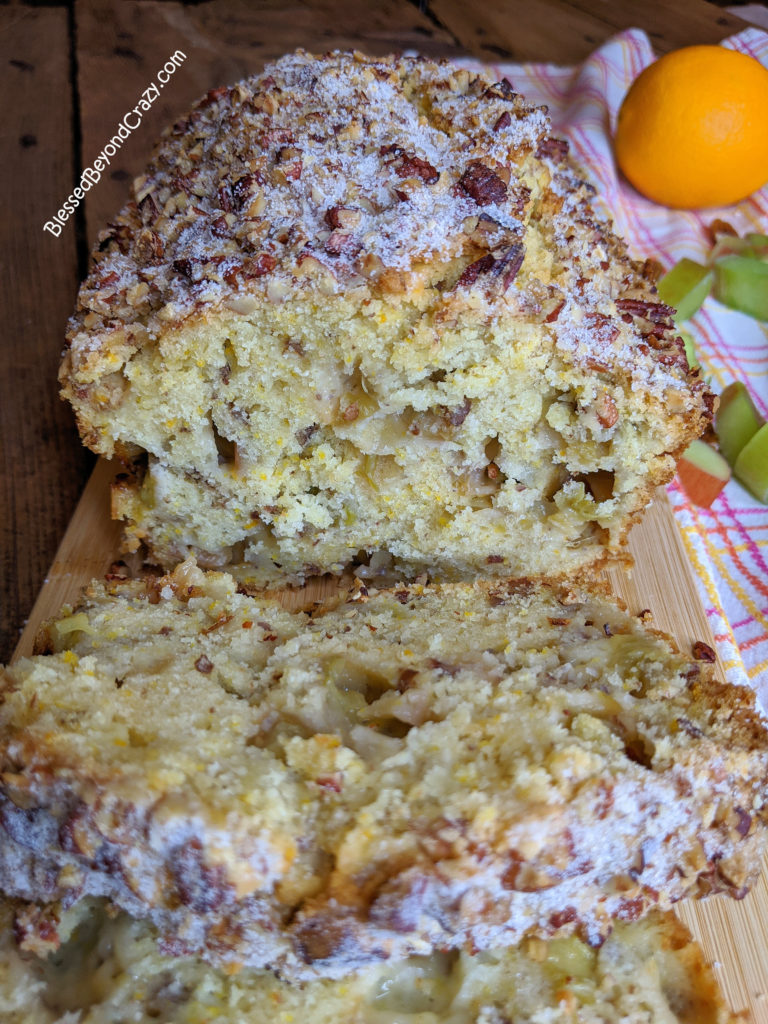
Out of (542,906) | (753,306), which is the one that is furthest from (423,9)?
(542,906)

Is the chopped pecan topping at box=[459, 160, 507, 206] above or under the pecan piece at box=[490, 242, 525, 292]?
above

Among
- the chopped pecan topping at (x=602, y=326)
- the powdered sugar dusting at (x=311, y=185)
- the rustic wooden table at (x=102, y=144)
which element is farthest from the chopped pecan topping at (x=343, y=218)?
the rustic wooden table at (x=102, y=144)

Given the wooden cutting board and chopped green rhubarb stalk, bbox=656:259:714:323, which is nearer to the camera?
the wooden cutting board

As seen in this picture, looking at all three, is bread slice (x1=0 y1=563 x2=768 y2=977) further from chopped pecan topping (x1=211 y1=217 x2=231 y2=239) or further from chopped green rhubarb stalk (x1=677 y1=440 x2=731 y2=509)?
chopped green rhubarb stalk (x1=677 y1=440 x2=731 y2=509)

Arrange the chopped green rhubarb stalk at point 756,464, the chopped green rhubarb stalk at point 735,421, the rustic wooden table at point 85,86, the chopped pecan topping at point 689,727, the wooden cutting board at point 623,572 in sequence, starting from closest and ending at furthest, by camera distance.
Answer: the chopped pecan topping at point 689,727
the wooden cutting board at point 623,572
the rustic wooden table at point 85,86
the chopped green rhubarb stalk at point 756,464
the chopped green rhubarb stalk at point 735,421

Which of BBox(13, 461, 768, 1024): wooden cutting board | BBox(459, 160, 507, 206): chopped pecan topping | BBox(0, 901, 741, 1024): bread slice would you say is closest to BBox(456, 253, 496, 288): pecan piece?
BBox(459, 160, 507, 206): chopped pecan topping

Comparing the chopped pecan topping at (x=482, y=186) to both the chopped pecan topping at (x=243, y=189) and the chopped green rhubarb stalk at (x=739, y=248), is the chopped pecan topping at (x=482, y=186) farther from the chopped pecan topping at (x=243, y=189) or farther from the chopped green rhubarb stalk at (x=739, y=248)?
the chopped green rhubarb stalk at (x=739, y=248)

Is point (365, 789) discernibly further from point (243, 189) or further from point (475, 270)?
point (243, 189)
